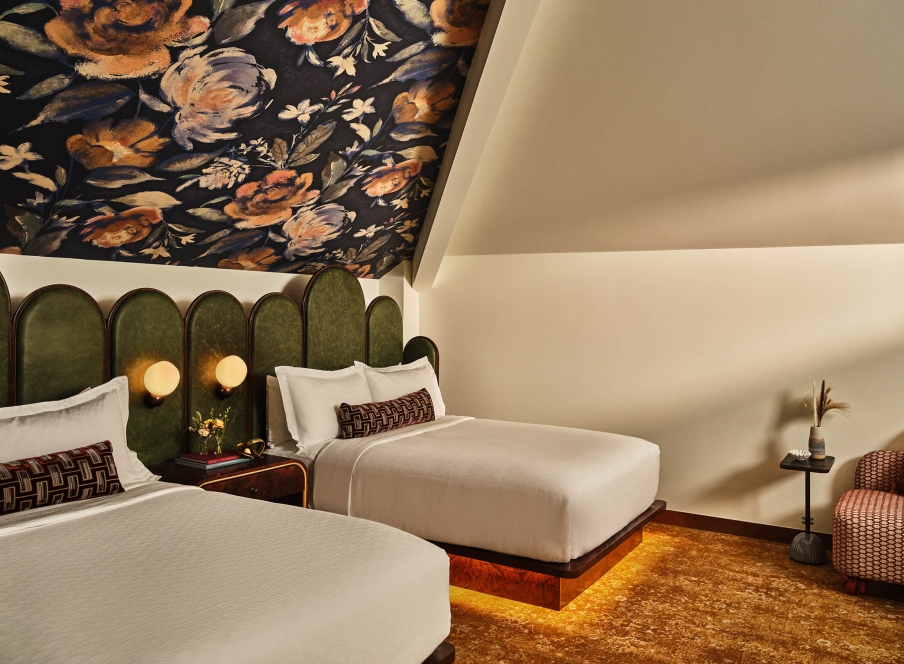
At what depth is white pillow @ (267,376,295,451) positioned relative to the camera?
403 centimetres

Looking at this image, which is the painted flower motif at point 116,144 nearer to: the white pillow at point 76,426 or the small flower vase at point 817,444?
the white pillow at point 76,426

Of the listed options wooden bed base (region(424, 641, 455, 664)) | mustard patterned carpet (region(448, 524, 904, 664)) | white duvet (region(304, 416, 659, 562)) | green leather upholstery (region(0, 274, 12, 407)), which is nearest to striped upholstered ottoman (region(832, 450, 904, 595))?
mustard patterned carpet (region(448, 524, 904, 664))

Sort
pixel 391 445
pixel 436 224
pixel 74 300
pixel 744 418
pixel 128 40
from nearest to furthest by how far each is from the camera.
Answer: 1. pixel 128 40
2. pixel 74 300
3. pixel 391 445
4. pixel 744 418
5. pixel 436 224

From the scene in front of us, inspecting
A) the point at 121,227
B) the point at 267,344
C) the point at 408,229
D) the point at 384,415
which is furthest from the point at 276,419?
the point at 408,229

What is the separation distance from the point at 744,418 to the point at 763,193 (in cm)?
137

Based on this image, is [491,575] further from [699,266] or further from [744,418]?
[699,266]

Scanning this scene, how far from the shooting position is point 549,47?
11.6ft

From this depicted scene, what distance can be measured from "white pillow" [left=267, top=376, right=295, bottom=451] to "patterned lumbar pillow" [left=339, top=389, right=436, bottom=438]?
0.33 meters

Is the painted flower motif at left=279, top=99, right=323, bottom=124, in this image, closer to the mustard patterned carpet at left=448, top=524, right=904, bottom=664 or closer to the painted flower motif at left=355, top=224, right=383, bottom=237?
the painted flower motif at left=355, top=224, right=383, bottom=237

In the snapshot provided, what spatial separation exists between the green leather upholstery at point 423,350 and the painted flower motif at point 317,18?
2590 millimetres

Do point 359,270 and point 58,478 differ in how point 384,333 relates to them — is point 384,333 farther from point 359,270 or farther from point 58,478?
point 58,478

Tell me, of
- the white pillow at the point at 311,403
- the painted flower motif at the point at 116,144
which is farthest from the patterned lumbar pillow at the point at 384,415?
the painted flower motif at the point at 116,144

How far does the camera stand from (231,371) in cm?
369

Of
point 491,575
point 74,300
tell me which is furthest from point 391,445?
point 74,300
